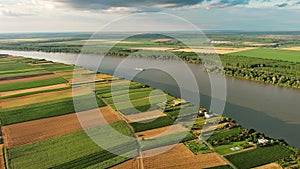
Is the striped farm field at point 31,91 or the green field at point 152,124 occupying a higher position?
the striped farm field at point 31,91

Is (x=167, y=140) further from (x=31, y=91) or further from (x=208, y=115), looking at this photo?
(x=31, y=91)

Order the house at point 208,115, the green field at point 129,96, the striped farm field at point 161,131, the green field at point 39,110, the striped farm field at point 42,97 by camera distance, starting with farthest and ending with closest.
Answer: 1. the green field at point 129,96
2. the striped farm field at point 42,97
3. the green field at point 39,110
4. the house at point 208,115
5. the striped farm field at point 161,131

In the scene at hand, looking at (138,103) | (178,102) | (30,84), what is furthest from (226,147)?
(30,84)

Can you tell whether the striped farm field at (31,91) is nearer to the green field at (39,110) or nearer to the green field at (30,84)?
the green field at (30,84)

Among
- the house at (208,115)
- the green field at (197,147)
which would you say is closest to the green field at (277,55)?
the house at (208,115)

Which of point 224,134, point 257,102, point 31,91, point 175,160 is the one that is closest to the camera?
point 175,160

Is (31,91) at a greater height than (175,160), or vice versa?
(31,91)

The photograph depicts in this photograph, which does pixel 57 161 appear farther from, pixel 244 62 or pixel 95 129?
pixel 244 62
